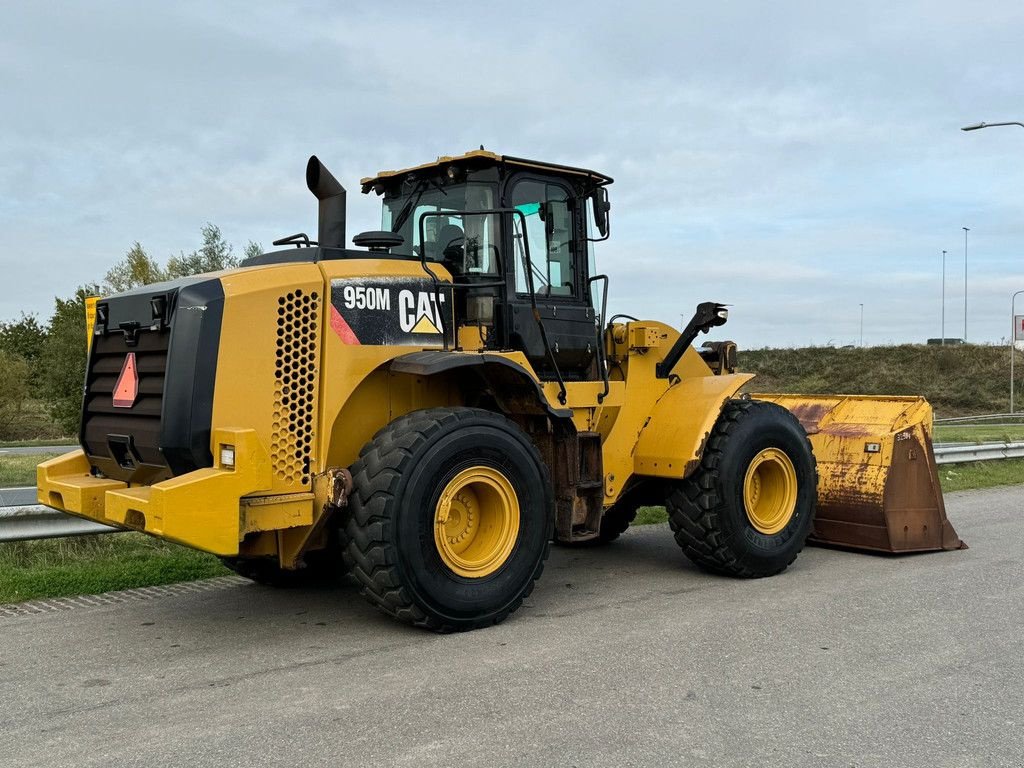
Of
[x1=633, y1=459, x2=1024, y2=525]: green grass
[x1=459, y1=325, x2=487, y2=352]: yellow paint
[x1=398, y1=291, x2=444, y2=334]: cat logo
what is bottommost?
[x1=633, y1=459, x2=1024, y2=525]: green grass

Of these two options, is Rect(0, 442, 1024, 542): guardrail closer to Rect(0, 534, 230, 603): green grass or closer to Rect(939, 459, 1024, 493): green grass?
Rect(0, 534, 230, 603): green grass

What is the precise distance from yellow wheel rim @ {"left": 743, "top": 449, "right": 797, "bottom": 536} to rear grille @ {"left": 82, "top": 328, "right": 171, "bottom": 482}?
4.27m

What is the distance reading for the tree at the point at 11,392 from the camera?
3122cm

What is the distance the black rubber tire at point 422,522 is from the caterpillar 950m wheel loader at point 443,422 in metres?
0.01

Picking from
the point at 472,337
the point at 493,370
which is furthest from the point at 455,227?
the point at 493,370

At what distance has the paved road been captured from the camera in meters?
3.76

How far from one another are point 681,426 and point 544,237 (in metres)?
1.71

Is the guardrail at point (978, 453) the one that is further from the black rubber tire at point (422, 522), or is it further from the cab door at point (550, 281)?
the black rubber tire at point (422, 522)

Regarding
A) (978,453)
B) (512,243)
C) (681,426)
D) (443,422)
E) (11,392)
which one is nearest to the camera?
(443,422)

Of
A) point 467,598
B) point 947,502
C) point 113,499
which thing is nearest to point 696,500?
point 467,598

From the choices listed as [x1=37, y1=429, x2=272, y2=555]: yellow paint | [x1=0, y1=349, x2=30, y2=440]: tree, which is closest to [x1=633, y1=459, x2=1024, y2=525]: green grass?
[x1=37, y1=429, x2=272, y2=555]: yellow paint

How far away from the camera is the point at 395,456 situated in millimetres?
5223

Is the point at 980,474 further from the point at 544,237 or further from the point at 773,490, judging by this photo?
the point at 544,237

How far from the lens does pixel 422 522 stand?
5.28 m
